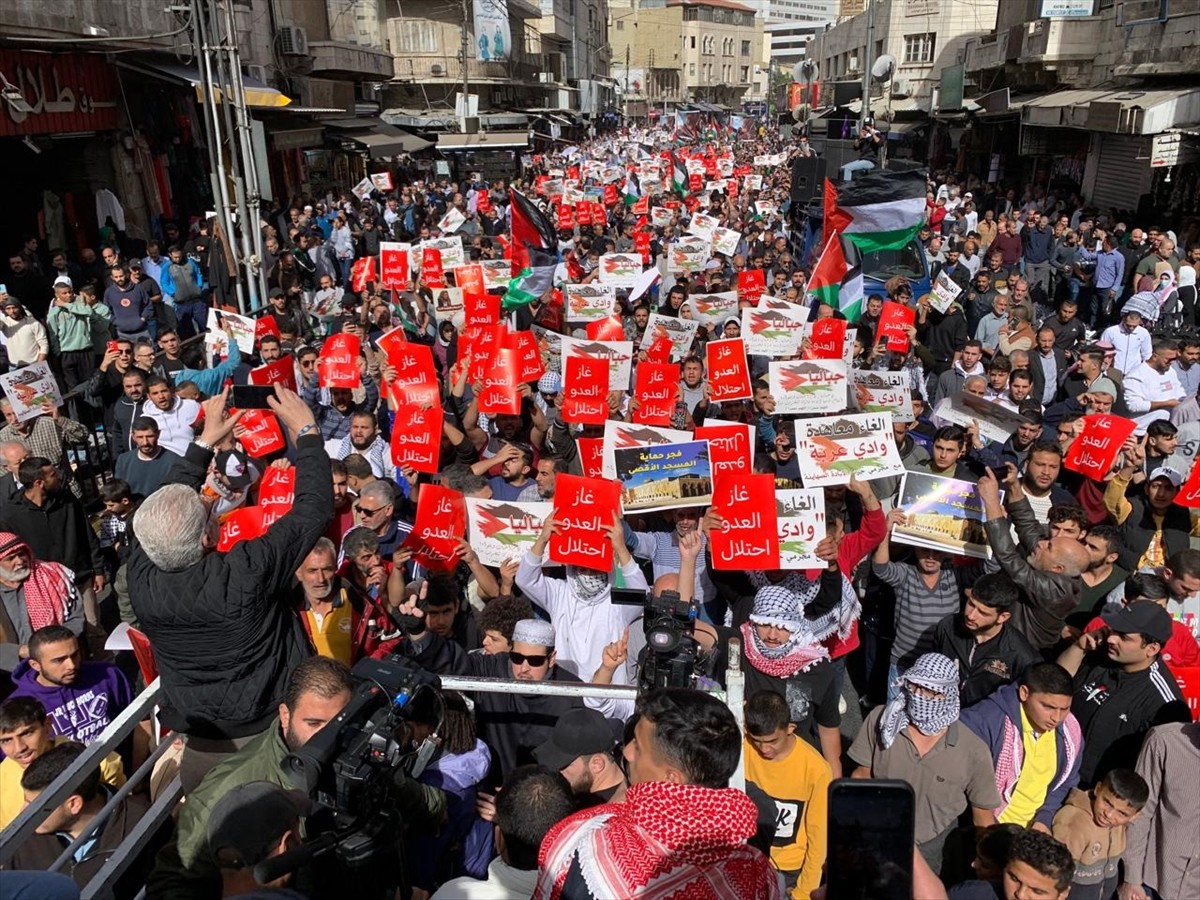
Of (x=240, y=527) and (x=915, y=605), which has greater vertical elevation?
(x=240, y=527)

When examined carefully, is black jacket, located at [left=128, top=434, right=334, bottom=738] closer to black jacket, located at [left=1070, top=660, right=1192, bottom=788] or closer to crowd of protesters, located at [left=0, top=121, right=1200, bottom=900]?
crowd of protesters, located at [left=0, top=121, right=1200, bottom=900]

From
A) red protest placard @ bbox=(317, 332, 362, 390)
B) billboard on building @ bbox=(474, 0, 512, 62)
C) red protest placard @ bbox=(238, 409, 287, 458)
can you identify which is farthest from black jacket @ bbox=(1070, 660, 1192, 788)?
billboard on building @ bbox=(474, 0, 512, 62)

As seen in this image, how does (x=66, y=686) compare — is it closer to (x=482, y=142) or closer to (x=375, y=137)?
(x=375, y=137)

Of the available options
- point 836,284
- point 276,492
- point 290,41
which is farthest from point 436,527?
point 290,41

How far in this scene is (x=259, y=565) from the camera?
3.34m

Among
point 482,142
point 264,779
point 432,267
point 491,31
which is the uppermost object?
point 491,31

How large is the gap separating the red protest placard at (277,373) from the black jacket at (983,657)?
5814 millimetres

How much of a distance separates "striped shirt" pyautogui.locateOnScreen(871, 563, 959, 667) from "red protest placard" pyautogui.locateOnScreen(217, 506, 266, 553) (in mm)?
3501

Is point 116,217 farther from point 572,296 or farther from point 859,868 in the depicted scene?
point 859,868

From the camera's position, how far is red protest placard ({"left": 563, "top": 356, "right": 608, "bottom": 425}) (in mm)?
8273

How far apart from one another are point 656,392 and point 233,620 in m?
5.36

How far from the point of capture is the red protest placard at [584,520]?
16.7 ft

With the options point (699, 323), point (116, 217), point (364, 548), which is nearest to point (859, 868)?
point (364, 548)

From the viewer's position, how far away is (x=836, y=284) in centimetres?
1170
